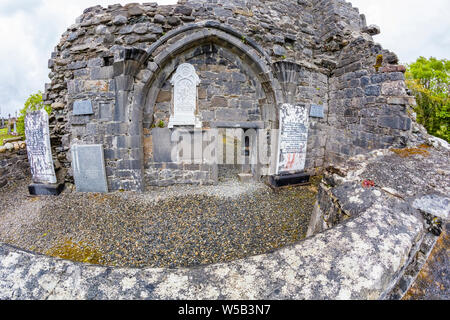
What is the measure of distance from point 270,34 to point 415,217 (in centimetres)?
516

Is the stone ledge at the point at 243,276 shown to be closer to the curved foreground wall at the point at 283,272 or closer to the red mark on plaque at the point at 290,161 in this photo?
the curved foreground wall at the point at 283,272

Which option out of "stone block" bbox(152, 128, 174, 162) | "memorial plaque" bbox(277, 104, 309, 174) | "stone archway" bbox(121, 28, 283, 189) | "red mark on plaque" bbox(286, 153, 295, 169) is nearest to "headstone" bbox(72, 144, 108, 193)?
"stone archway" bbox(121, 28, 283, 189)

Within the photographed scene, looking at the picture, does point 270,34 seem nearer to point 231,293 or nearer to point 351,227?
point 351,227

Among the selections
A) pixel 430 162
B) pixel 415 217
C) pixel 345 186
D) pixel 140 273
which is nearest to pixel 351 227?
pixel 415 217

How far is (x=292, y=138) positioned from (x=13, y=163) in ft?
25.7

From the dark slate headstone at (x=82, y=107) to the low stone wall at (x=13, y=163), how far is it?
9.37 ft

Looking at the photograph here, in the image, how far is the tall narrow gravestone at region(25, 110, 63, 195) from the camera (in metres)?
4.38

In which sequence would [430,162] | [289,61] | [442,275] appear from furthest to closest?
[289,61] → [430,162] → [442,275]

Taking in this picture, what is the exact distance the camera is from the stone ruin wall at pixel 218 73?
171 inches

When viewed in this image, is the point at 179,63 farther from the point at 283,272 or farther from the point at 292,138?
the point at 283,272

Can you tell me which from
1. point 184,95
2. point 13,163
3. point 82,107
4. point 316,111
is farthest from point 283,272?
point 13,163

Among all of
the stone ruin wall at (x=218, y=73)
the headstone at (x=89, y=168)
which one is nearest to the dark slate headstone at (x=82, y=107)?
the stone ruin wall at (x=218, y=73)

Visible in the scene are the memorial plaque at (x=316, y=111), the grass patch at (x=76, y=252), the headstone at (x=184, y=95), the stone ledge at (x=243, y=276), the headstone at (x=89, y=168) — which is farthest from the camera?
the memorial plaque at (x=316, y=111)

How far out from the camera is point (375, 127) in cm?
472
